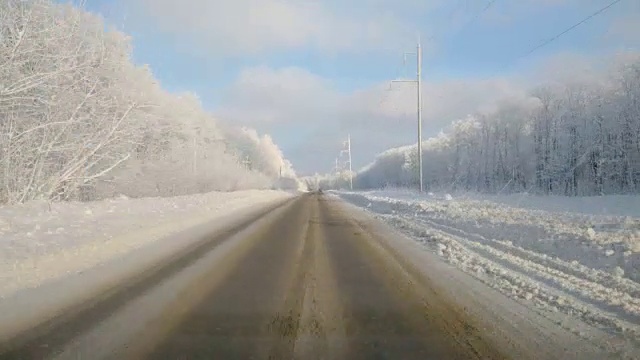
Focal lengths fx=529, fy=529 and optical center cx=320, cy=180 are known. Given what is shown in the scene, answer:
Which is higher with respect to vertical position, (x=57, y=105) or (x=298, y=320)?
(x=57, y=105)

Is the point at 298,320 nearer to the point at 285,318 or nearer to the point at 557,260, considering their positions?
the point at 285,318

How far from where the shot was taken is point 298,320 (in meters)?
6.27

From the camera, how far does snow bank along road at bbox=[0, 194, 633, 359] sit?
16.8 feet

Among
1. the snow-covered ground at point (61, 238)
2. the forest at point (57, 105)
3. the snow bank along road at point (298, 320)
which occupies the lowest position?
the snow bank along road at point (298, 320)

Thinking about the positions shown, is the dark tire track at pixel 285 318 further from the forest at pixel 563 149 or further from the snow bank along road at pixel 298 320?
the forest at pixel 563 149

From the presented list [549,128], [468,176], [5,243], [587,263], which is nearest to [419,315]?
[587,263]

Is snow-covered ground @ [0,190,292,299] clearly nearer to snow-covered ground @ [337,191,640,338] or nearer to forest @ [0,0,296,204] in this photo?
forest @ [0,0,296,204]

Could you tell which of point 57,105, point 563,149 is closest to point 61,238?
point 57,105

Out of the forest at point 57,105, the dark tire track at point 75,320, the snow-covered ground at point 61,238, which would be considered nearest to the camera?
the dark tire track at point 75,320

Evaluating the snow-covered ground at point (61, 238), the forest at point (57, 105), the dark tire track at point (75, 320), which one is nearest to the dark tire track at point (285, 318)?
the dark tire track at point (75, 320)

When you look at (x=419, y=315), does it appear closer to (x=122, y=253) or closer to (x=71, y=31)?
(x=122, y=253)

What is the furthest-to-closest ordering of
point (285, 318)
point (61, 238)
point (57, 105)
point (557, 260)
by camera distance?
point (57, 105)
point (61, 238)
point (557, 260)
point (285, 318)

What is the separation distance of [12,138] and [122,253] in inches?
412

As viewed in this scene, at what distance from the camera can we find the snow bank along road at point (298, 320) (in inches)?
202
